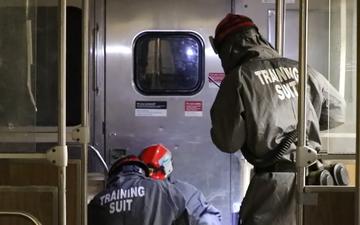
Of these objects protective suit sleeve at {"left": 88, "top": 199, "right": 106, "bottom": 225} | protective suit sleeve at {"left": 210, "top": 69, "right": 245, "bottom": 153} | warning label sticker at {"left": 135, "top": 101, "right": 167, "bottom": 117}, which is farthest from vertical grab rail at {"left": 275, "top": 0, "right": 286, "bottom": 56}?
protective suit sleeve at {"left": 88, "top": 199, "right": 106, "bottom": 225}

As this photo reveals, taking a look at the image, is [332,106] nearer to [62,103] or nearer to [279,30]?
[279,30]

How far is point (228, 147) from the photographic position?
254cm

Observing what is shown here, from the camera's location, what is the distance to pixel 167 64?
12.9 ft

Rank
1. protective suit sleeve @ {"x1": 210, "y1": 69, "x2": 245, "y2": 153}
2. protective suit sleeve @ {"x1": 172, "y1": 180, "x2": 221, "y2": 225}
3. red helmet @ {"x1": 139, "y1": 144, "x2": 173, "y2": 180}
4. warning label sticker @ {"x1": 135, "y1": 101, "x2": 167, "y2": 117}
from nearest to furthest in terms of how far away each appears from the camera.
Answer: protective suit sleeve @ {"x1": 210, "y1": 69, "x2": 245, "y2": 153}, protective suit sleeve @ {"x1": 172, "y1": 180, "x2": 221, "y2": 225}, red helmet @ {"x1": 139, "y1": 144, "x2": 173, "y2": 180}, warning label sticker @ {"x1": 135, "y1": 101, "x2": 167, "y2": 117}

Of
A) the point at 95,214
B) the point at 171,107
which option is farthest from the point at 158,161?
the point at 171,107

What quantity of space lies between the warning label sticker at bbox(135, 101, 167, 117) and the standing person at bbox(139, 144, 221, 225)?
60 centimetres

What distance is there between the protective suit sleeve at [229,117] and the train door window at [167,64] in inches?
53.2

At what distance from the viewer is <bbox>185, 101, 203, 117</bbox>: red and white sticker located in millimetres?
3953

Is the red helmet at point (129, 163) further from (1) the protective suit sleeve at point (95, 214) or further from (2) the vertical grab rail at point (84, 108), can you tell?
(2) the vertical grab rail at point (84, 108)

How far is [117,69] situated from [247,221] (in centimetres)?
169

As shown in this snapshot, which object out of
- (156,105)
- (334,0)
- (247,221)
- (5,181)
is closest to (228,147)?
(247,221)

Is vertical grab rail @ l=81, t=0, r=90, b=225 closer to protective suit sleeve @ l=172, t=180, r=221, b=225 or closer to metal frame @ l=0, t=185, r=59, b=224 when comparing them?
metal frame @ l=0, t=185, r=59, b=224

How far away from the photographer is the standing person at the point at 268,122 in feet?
8.05

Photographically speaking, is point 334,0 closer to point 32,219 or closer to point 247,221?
point 247,221
